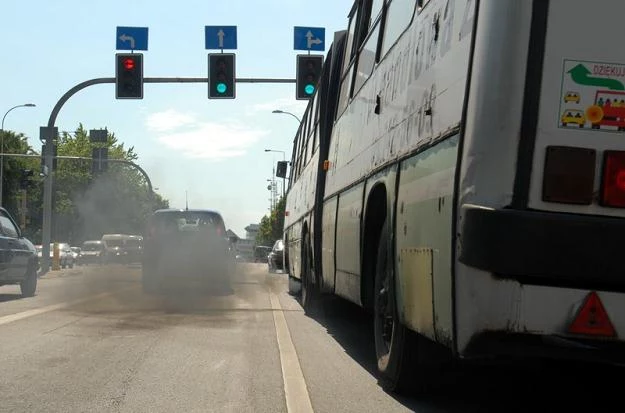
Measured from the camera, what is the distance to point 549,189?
12.9 ft

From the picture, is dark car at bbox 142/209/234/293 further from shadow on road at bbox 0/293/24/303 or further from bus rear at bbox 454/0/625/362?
bus rear at bbox 454/0/625/362

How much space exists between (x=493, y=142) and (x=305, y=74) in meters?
19.2

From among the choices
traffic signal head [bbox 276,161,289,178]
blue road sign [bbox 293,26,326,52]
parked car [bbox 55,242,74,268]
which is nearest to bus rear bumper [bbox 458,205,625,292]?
blue road sign [bbox 293,26,326,52]

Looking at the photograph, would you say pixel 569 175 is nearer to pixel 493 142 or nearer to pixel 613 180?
pixel 613 180

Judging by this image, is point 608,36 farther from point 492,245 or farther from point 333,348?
point 333,348

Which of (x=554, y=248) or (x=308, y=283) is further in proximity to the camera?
(x=308, y=283)

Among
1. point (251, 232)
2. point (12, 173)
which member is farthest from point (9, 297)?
point (251, 232)

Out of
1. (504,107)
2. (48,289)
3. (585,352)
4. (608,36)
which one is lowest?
(48,289)

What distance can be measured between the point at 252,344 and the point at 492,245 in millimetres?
5349

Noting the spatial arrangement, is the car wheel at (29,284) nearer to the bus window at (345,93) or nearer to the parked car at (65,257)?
the bus window at (345,93)

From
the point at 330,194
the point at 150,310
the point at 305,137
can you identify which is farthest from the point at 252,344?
the point at 305,137

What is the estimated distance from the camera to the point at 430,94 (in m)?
5.03

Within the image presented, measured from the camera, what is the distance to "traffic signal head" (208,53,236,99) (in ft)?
74.1

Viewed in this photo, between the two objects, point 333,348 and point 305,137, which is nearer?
point 333,348
